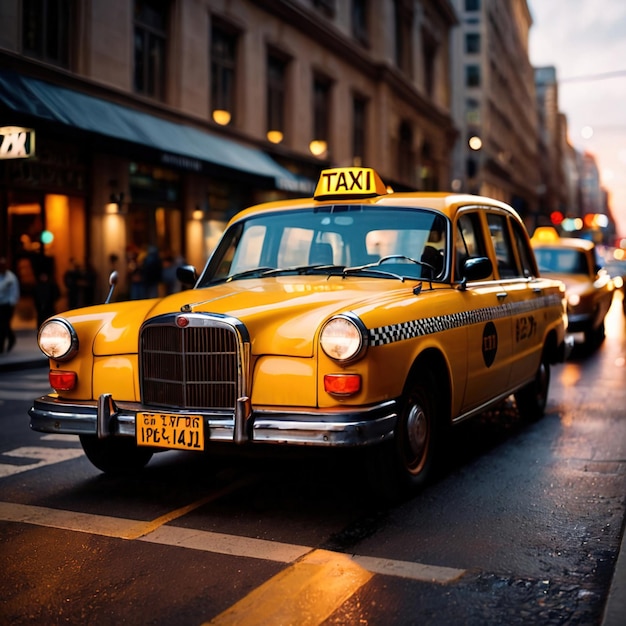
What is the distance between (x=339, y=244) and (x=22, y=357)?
31.2 feet

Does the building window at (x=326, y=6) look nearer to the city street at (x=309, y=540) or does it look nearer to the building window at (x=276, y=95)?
the building window at (x=276, y=95)

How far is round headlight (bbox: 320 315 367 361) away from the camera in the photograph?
4613 millimetres

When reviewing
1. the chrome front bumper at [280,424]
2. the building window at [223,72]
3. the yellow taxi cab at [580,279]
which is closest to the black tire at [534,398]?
the chrome front bumper at [280,424]

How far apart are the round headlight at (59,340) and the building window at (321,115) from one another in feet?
83.6

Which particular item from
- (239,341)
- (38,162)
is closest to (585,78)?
(38,162)

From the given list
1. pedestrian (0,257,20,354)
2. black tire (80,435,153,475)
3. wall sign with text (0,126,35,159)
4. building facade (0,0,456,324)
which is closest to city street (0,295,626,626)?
black tire (80,435,153,475)

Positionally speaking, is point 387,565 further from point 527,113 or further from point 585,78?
point 527,113

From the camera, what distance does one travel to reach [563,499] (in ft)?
17.6

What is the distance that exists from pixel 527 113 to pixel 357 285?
93.4m

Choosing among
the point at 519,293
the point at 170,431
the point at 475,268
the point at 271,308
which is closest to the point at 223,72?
the point at 519,293

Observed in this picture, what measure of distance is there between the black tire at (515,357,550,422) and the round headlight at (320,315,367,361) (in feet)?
12.0

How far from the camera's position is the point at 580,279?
15.0 metres

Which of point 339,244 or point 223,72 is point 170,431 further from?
point 223,72

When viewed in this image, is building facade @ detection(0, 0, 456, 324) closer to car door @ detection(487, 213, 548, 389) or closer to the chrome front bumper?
car door @ detection(487, 213, 548, 389)
